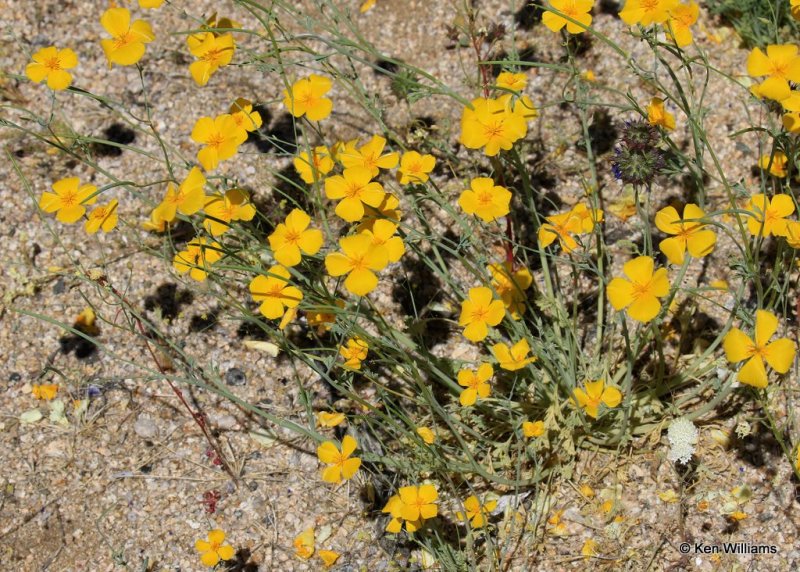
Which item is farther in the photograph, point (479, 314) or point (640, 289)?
point (479, 314)

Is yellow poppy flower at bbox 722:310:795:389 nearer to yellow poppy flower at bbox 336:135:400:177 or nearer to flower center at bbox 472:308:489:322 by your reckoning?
flower center at bbox 472:308:489:322

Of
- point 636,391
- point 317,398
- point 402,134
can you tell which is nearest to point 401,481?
point 317,398

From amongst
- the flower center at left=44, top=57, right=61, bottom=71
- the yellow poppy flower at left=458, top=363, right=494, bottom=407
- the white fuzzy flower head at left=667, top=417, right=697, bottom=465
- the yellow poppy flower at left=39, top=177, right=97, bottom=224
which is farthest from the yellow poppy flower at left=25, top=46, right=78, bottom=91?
the white fuzzy flower head at left=667, top=417, right=697, bottom=465

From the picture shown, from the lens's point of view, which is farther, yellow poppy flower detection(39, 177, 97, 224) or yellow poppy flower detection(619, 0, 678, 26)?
yellow poppy flower detection(39, 177, 97, 224)

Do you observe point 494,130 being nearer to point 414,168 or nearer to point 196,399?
point 414,168

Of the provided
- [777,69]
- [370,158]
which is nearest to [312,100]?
[370,158]

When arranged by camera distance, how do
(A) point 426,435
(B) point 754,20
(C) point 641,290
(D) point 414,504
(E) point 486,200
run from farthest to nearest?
(B) point 754,20 → (A) point 426,435 → (E) point 486,200 → (D) point 414,504 → (C) point 641,290

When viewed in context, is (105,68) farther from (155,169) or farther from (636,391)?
(636,391)
